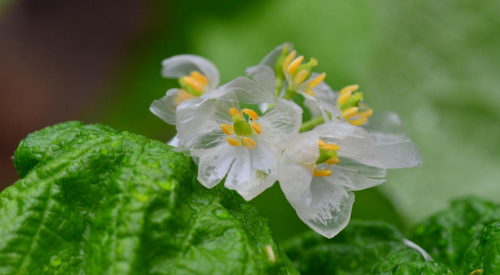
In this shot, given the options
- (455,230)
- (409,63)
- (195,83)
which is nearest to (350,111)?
(195,83)

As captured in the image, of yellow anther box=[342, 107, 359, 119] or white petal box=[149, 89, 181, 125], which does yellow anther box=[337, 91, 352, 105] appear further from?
white petal box=[149, 89, 181, 125]

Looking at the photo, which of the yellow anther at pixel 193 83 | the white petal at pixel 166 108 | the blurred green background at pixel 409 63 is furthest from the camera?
the blurred green background at pixel 409 63

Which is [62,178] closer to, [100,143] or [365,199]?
[100,143]

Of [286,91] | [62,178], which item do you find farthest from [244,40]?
[62,178]

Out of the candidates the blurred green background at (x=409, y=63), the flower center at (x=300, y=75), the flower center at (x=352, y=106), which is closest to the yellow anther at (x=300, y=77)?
the flower center at (x=300, y=75)

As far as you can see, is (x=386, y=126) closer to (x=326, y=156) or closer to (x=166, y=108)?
(x=326, y=156)

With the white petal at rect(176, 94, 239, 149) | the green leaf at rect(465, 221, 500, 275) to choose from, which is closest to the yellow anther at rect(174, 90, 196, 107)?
the white petal at rect(176, 94, 239, 149)

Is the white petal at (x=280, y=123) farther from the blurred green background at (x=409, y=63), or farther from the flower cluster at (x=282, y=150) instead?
the blurred green background at (x=409, y=63)

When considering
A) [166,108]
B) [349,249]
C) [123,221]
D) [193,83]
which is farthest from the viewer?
[349,249]
